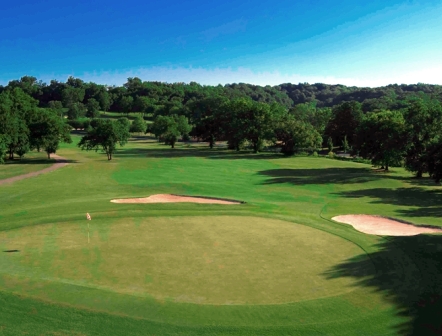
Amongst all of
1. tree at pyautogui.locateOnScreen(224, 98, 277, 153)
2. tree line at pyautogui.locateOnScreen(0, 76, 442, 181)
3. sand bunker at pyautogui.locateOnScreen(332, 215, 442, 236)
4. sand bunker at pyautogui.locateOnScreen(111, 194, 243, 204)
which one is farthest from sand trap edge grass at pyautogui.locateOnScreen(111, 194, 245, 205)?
tree at pyautogui.locateOnScreen(224, 98, 277, 153)

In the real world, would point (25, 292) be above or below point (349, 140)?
below

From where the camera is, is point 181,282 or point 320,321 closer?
point 320,321

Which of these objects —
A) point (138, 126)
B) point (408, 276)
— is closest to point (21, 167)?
point (408, 276)

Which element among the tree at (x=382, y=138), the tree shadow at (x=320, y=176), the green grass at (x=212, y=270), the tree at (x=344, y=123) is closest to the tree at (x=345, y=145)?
the tree at (x=344, y=123)

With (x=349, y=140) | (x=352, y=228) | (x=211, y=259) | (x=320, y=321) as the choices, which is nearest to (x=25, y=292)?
(x=211, y=259)

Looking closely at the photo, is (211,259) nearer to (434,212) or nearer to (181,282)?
(181,282)
